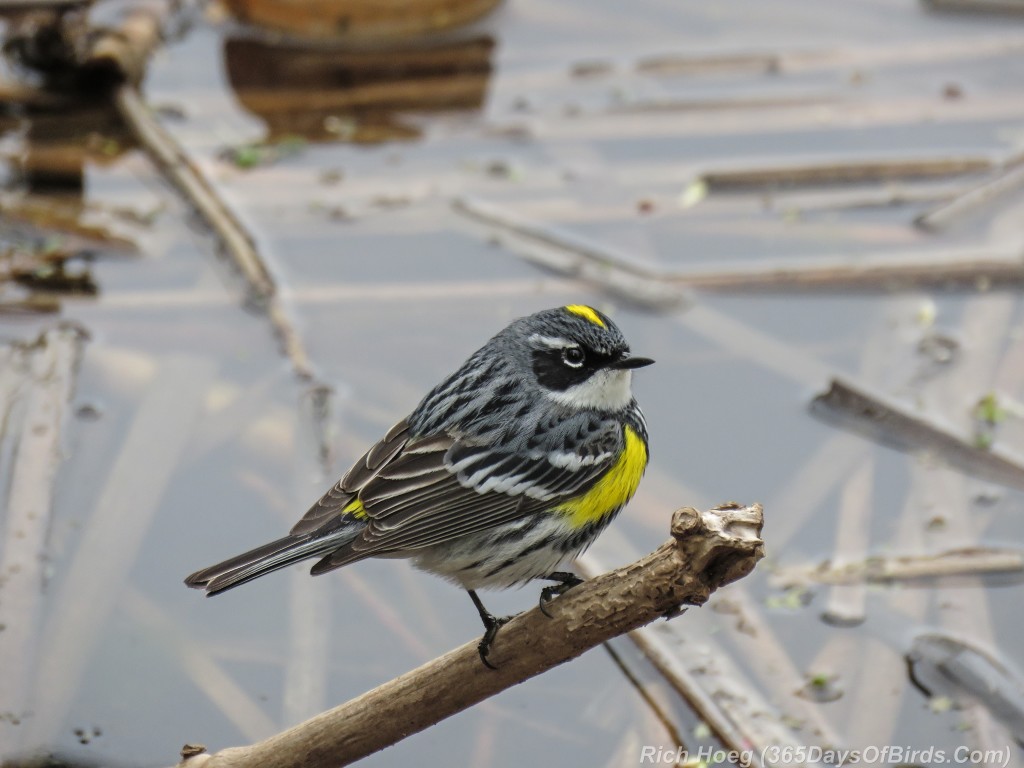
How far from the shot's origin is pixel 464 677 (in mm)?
4219

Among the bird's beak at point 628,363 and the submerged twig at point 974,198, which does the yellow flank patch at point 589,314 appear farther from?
the submerged twig at point 974,198

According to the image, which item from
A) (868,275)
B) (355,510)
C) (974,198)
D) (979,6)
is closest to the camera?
(355,510)

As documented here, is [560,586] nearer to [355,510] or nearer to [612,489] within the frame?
[612,489]

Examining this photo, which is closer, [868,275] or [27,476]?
[27,476]

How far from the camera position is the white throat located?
4855 mm

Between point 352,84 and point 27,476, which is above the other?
point 352,84

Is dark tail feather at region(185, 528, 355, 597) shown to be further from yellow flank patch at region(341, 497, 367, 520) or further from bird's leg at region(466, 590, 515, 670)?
bird's leg at region(466, 590, 515, 670)

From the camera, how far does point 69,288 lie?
7.90 meters

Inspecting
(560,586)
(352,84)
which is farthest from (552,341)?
(352,84)

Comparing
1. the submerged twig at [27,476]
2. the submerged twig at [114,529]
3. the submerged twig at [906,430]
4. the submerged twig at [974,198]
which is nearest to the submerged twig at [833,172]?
the submerged twig at [974,198]

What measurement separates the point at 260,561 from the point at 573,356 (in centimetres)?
125

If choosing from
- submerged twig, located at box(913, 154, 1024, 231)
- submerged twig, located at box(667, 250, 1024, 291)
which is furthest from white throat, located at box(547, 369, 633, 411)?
submerged twig, located at box(913, 154, 1024, 231)

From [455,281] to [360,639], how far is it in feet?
8.68

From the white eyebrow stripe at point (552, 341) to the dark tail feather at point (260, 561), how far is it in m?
0.92
